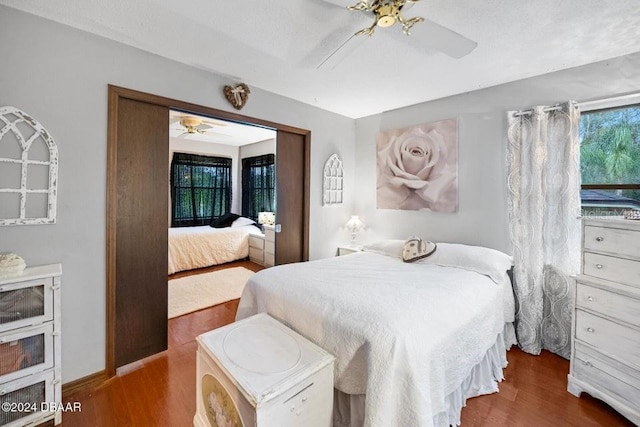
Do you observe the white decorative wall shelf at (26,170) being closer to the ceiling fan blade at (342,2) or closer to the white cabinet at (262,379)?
the white cabinet at (262,379)

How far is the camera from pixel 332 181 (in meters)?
3.67

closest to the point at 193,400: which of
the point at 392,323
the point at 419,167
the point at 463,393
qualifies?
the point at 392,323

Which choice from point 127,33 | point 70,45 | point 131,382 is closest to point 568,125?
point 127,33

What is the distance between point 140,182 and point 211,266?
122 inches

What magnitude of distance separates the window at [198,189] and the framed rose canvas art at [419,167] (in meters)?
4.29

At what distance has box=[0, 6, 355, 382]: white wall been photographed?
1665mm

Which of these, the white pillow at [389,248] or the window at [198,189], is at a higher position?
the window at [198,189]

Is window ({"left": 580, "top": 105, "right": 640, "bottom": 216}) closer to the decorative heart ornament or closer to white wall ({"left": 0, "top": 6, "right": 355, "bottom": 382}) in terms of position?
A: the decorative heart ornament

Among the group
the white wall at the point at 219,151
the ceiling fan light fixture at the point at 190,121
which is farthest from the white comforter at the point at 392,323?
the white wall at the point at 219,151

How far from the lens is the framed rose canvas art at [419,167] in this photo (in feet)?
9.64

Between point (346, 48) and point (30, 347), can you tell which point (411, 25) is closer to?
point (346, 48)

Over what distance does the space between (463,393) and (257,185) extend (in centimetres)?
545

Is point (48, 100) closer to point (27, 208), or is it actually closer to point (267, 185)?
point (27, 208)

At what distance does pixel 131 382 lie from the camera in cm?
197
